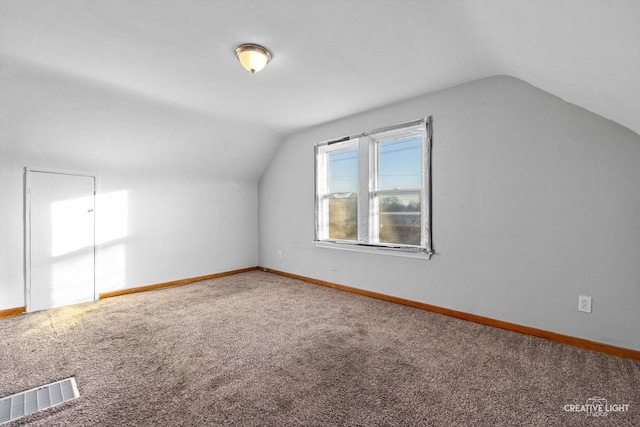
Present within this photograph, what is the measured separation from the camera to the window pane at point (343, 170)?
420 centimetres

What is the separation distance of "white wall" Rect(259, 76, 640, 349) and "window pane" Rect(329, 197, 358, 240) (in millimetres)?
711

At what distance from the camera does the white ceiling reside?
162 cm

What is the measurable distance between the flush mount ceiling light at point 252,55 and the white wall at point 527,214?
184cm

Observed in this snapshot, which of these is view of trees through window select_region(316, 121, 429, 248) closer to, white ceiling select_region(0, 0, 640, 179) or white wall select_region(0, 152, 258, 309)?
white ceiling select_region(0, 0, 640, 179)

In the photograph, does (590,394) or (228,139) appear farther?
(228,139)

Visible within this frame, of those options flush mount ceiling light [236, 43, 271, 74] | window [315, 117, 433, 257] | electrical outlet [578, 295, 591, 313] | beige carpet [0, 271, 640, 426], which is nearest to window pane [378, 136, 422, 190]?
window [315, 117, 433, 257]

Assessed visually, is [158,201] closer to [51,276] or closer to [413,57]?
[51,276]

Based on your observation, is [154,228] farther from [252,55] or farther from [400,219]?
[400,219]

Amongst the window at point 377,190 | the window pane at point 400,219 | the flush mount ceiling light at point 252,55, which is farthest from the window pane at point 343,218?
the flush mount ceiling light at point 252,55

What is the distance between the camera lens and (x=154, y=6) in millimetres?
1855

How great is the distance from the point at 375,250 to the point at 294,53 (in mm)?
2487

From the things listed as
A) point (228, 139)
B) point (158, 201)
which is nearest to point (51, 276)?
point (158, 201)

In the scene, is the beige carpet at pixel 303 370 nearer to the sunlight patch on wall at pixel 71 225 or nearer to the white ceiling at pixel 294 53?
the sunlight patch on wall at pixel 71 225

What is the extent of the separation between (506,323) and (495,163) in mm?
1573
